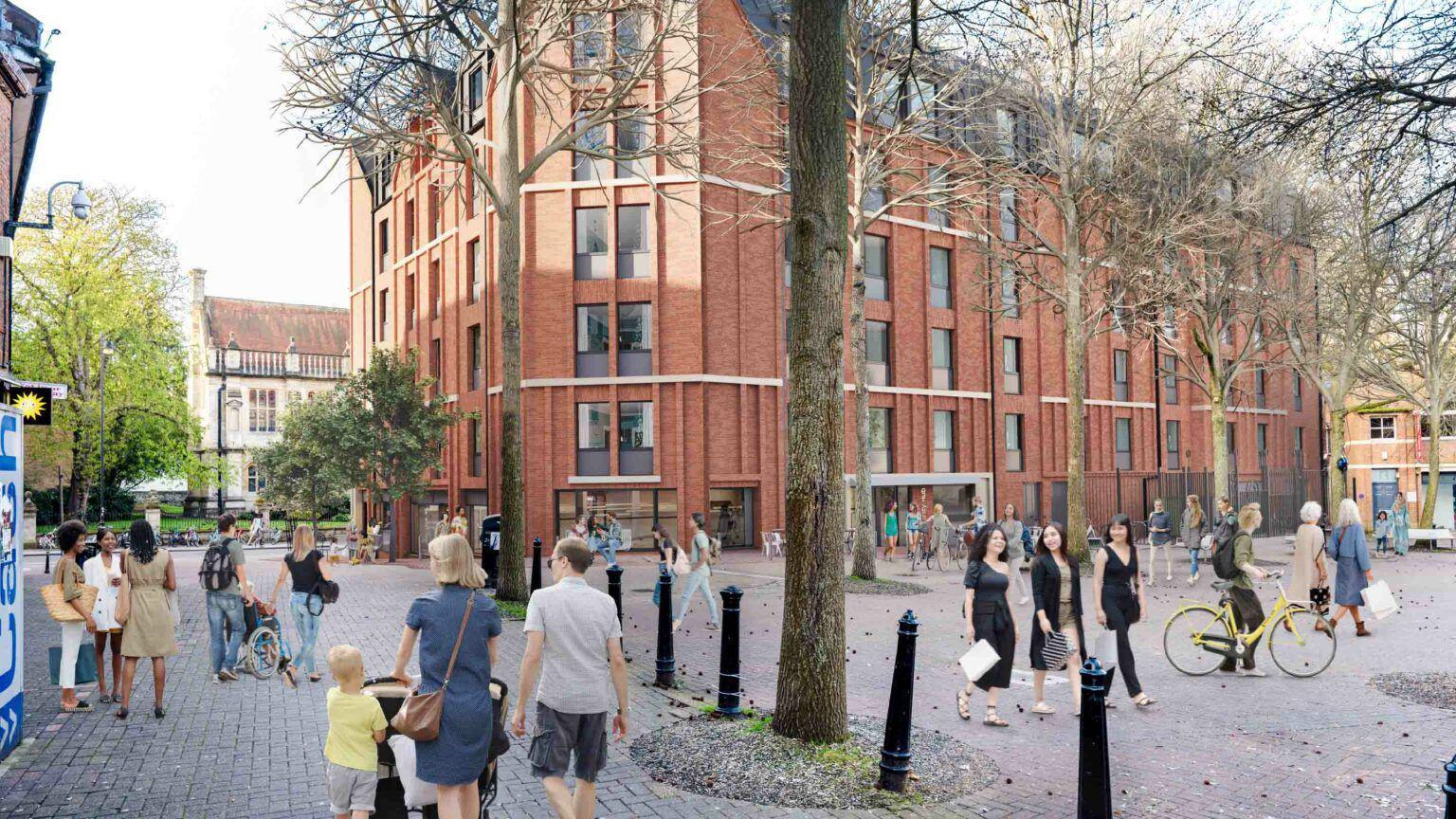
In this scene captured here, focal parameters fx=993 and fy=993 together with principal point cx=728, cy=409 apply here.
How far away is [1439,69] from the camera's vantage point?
7543 mm

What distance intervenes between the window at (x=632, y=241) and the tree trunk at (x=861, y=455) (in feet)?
36.4

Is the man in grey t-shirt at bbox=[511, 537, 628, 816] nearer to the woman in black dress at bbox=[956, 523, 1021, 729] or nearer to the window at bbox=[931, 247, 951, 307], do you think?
the woman in black dress at bbox=[956, 523, 1021, 729]

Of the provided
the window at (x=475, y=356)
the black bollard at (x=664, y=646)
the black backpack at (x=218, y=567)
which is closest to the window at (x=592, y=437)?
the window at (x=475, y=356)

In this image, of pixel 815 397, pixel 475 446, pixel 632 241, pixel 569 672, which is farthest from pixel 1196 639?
pixel 475 446

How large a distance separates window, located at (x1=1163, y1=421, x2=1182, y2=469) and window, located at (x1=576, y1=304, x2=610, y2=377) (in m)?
26.3

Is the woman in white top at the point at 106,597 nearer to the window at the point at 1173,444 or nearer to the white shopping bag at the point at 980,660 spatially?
the white shopping bag at the point at 980,660

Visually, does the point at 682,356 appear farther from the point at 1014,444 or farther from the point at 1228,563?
the point at 1228,563

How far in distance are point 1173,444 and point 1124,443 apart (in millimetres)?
3624

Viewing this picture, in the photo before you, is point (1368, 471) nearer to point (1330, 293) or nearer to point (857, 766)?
point (1330, 293)

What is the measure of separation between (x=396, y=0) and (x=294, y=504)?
2386 centimetres

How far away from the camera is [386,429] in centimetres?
2986

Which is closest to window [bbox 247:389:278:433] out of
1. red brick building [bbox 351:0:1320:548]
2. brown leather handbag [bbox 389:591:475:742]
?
red brick building [bbox 351:0:1320:548]

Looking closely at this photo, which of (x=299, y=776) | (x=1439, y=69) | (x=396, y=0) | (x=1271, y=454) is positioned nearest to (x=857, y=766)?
(x=299, y=776)

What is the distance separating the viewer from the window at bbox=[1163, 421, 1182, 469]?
142ft
